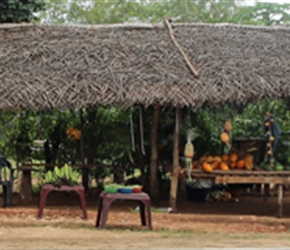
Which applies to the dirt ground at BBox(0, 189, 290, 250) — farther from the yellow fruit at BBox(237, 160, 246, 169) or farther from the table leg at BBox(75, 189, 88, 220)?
the yellow fruit at BBox(237, 160, 246, 169)

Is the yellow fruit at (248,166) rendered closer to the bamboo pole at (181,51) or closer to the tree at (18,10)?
the bamboo pole at (181,51)

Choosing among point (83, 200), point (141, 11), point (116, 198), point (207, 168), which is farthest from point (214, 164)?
point (141, 11)

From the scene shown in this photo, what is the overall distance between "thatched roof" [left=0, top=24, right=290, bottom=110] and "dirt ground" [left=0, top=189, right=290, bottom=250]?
1830 mm

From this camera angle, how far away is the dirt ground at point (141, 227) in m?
7.98

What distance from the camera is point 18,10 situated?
659 inches

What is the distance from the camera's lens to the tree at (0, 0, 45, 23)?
54.1 ft

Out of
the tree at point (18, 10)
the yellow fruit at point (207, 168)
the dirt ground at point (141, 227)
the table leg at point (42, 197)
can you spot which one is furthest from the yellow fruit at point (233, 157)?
the tree at point (18, 10)

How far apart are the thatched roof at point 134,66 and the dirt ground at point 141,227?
1830mm

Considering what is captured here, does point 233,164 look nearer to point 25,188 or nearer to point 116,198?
point 116,198

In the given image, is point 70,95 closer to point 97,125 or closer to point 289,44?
point 97,125

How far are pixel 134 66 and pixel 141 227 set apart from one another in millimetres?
3166

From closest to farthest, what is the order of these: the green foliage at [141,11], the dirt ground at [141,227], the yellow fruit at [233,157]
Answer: the dirt ground at [141,227], the yellow fruit at [233,157], the green foliage at [141,11]

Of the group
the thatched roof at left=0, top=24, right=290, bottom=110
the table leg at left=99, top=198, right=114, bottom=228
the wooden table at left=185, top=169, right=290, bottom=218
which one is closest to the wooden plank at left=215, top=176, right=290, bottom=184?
the wooden table at left=185, top=169, right=290, bottom=218

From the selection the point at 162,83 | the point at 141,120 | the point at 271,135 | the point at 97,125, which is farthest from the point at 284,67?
the point at 97,125
